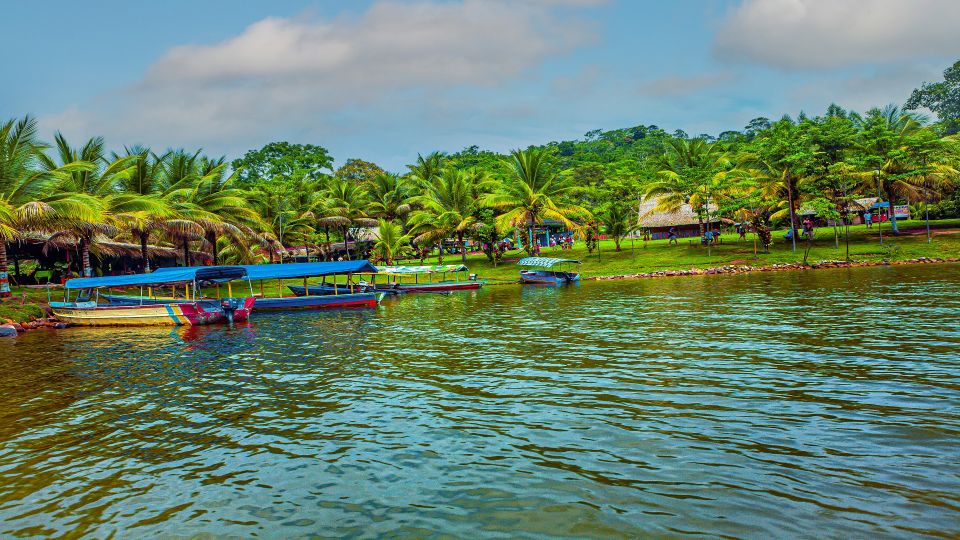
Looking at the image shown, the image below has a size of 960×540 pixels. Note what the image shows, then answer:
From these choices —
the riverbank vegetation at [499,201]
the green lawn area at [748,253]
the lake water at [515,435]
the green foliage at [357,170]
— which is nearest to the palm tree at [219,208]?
the riverbank vegetation at [499,201]

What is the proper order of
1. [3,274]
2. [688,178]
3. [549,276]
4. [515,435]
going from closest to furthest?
[515,435]
[3,274]
[549,276]
[688,178]

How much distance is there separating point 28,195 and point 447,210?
33696 millimetres

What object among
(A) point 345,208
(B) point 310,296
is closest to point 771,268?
(B) point 310,296

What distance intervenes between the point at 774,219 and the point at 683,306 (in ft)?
105

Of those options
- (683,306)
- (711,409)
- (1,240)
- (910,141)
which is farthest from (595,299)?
(910,141)

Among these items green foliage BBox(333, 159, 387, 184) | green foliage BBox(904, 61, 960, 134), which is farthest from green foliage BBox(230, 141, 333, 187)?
green foliage BBox(904, 61, 960, 134)

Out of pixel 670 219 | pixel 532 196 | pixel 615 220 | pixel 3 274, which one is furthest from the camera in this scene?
pixel 670 219

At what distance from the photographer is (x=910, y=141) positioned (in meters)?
48.4

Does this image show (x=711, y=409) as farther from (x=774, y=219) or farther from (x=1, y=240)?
(x=774, y=219)

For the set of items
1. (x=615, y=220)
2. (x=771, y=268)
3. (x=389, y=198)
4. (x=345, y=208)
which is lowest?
(x=771, y=268)

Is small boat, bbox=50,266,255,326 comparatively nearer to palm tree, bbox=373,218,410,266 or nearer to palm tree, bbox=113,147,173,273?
palm tree, bbox=113,147,173,273

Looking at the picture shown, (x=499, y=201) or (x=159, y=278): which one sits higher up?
(x=499, y=201)

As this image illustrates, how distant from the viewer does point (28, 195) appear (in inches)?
1313

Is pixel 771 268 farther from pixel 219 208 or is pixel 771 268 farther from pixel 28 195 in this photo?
pixel 28 195
